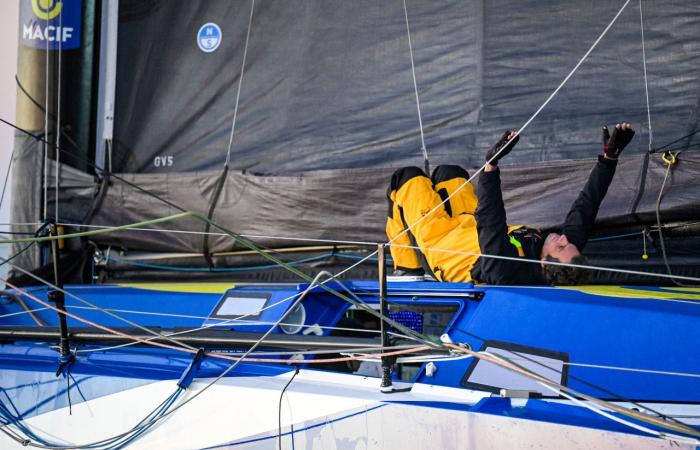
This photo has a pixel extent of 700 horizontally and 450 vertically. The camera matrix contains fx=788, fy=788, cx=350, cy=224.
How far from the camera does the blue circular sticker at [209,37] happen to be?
3.75 m

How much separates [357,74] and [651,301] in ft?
6.04

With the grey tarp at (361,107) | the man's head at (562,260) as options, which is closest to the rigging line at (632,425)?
the man's head at (562,260)

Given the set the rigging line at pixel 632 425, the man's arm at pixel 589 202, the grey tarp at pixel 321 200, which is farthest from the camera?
the grey tarp at pixel 321 200

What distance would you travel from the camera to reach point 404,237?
2.89 meters

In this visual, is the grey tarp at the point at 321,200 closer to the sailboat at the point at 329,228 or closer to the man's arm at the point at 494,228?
the sailboat at the point at 329,228

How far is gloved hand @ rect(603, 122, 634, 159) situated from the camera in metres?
2.51

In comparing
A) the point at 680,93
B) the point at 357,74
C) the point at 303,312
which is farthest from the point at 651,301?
the point at 357,74

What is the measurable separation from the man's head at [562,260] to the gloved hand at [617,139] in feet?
1.06

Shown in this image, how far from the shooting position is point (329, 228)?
11.0 feet

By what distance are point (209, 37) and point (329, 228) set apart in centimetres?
117

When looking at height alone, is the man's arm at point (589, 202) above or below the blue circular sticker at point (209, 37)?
below

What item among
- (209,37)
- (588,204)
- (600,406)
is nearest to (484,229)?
(588,204)

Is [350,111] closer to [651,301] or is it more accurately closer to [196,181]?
[196,181]

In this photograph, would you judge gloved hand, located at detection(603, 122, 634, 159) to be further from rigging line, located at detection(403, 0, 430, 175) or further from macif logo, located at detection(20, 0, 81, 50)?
macif logo, located at detection(20, 0, 81, 50)
